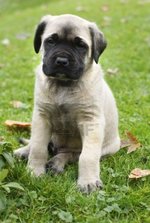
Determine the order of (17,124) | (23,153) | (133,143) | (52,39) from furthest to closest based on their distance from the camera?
(17,124), (133,143), (23,153), (52,39)

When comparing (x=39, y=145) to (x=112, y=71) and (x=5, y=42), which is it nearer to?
(x=112, y=71)

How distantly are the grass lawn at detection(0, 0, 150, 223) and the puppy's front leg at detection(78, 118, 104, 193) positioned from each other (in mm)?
93

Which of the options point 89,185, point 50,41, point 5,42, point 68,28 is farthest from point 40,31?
point 5,42

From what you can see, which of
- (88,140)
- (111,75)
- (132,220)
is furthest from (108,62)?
(132,220)

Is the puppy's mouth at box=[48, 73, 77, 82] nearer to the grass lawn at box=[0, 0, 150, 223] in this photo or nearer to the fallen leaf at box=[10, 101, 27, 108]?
the grass lawn at box=[0, 0, 150, 223]

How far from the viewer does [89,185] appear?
4039 millimetres

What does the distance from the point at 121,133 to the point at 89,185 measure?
5.17 ft

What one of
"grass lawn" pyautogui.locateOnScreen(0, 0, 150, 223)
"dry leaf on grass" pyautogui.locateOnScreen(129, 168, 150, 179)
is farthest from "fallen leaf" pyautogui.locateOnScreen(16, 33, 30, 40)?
"dry leaf on grass" pyautogui.locateOnScreen(129, 168, 150, 179)

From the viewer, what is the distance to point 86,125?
4.35 metres

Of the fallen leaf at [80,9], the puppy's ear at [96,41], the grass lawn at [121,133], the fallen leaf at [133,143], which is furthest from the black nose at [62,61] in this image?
the fallen leaf at [80,9]

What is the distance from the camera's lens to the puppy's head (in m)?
4.18

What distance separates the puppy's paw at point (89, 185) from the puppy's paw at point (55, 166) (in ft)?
Answer: 1.08

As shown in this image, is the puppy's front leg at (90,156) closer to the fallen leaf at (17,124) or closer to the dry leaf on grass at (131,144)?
the dry leaf on grass at (131,144)

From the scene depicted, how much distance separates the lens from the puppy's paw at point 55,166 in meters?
4.36
